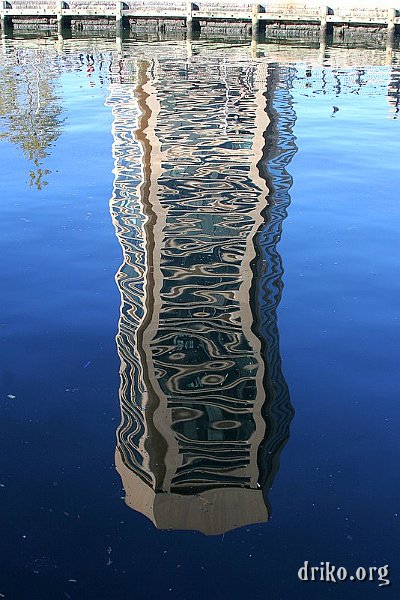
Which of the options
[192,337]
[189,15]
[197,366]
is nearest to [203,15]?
[189,15]

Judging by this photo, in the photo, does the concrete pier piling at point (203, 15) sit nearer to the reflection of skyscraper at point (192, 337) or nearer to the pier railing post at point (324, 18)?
the pier railing post at point (324, 18)

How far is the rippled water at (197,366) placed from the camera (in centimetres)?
407

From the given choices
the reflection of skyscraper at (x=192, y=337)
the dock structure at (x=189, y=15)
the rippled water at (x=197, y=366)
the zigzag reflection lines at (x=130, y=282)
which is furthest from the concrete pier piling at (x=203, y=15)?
the reflection of skyscraper at (x=192, y=337)

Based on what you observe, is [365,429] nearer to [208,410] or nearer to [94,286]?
[208,410]

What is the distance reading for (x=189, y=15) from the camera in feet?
117

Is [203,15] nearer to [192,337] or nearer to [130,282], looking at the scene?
[130,282]

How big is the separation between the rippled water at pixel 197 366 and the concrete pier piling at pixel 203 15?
23.8 m

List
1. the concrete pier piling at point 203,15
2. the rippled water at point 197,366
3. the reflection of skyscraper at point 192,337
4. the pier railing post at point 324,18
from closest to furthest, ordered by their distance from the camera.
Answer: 1. the rippled water at point 197,366
2. the reflection of skyscraper at point 192,337
3. the pier railing post at point 324,18
4. the concrete pier piling at point 203,15

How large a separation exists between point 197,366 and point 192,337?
468mm

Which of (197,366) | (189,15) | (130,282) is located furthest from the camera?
(189,15)

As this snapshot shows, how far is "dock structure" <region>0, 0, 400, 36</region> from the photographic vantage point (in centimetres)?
3444

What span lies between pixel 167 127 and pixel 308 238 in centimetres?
670

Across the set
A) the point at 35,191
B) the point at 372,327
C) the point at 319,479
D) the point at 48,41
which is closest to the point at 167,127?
the point at 35,191

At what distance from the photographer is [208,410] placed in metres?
5.32
